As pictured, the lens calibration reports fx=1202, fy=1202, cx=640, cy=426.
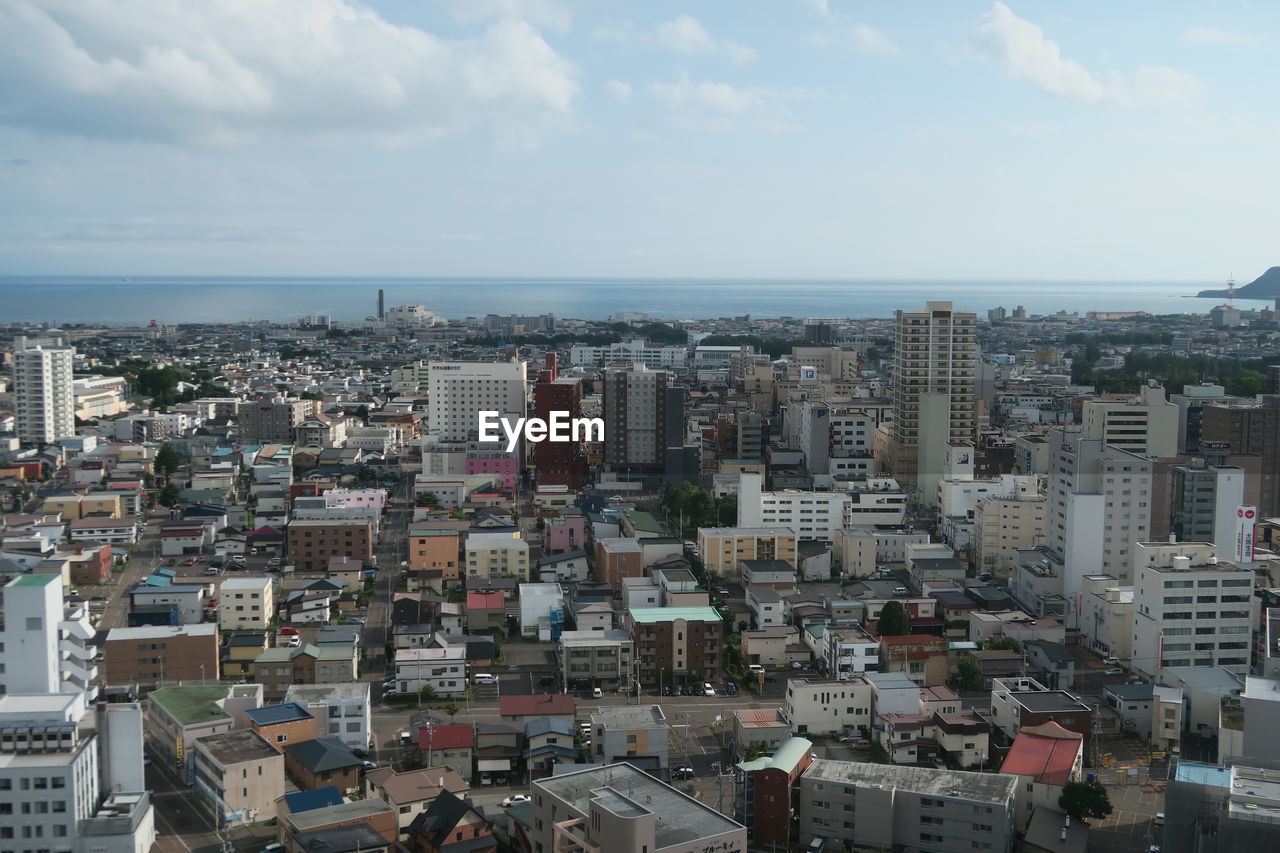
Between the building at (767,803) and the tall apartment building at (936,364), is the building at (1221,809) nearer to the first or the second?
the building at (767,803)

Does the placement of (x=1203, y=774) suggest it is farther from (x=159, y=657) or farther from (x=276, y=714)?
(x=159, y=657)

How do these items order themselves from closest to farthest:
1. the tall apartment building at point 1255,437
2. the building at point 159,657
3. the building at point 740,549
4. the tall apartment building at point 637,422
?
the building at point 159,657
the building at point 740,549
the tall apartment building at point 1255,437
the tall apartment building at point 637,422

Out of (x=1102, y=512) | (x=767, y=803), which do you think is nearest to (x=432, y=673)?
(x=767, y=803)

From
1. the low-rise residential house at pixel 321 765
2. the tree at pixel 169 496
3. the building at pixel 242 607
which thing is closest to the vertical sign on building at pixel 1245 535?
the low-rise residential house at pixel 321 765

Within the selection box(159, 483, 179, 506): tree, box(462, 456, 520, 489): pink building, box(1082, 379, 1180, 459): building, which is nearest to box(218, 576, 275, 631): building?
box(159, 483, 179, 506): tree

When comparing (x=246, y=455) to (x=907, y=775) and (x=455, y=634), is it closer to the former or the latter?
(x=455, y=634)

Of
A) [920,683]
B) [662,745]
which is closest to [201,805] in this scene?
[662,745]
